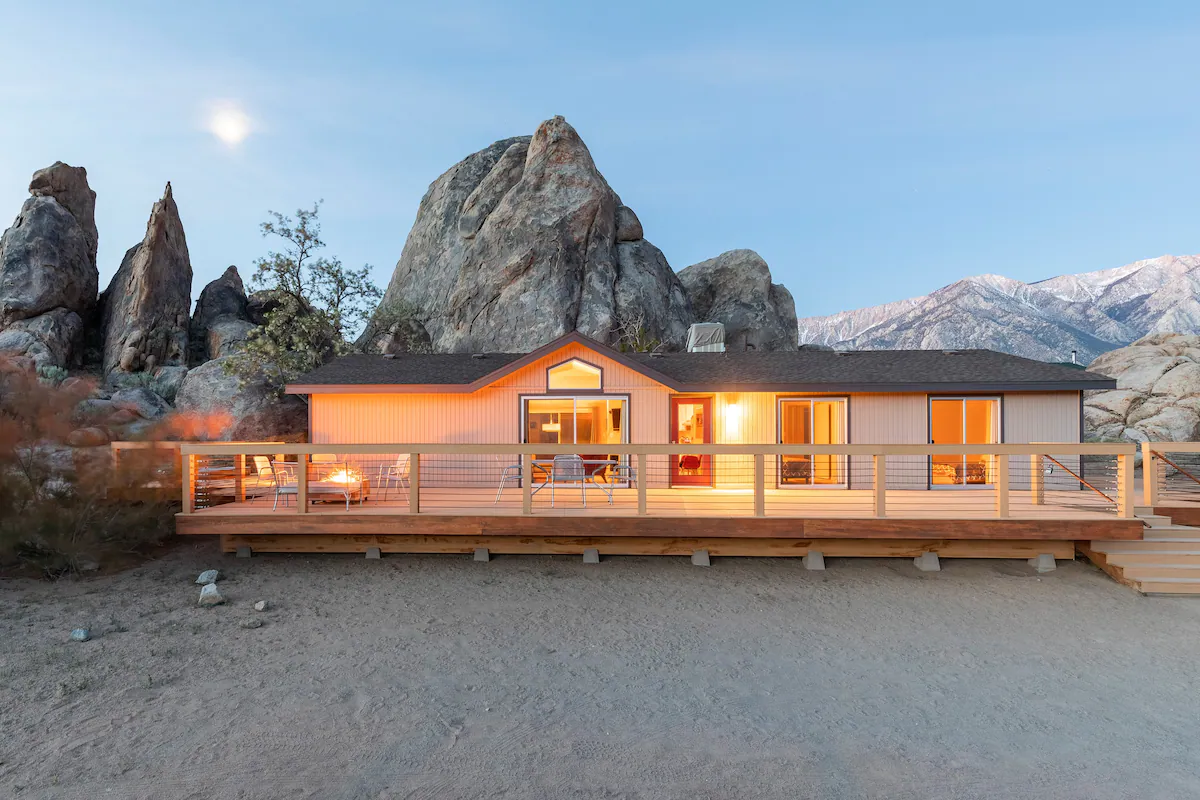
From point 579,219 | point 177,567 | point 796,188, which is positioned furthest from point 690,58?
point 796,188

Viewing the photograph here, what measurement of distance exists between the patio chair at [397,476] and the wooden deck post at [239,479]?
187 centimetres

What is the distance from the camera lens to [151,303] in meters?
24.3

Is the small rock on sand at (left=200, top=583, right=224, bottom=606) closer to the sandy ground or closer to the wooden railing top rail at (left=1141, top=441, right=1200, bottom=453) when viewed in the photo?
the sandy ground

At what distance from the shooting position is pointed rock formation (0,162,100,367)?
74.4 ft

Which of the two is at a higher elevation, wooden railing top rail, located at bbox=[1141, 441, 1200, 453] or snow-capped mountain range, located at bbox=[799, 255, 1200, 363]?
snow-capped mountain range, located at bbox=[799, 255, 1200, 363]

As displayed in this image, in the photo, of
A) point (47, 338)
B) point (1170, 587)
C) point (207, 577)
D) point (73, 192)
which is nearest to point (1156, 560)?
point (1170, 587)

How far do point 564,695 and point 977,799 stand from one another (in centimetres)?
301

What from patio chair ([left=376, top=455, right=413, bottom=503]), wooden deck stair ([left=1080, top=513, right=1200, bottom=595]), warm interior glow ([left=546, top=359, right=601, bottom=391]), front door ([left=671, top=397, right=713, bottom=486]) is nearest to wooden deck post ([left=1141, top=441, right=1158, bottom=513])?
wooden deck stair ([left=1080, top=513, right=1200, bottom=595])

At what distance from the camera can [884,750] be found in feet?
14.4

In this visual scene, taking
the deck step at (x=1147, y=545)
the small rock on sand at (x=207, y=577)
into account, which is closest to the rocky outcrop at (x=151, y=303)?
the small rock on sand at (x=207, y=577)

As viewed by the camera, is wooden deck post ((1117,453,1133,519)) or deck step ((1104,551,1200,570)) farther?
deck step ((1104,551,1200,570))

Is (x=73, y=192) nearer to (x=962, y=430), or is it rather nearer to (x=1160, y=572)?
(x=962, y=430)

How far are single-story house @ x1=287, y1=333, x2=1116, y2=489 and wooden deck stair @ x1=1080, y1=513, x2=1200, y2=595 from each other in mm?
2892

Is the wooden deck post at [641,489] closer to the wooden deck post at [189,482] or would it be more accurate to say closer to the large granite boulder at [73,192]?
the wooden deck post at [189,482]
